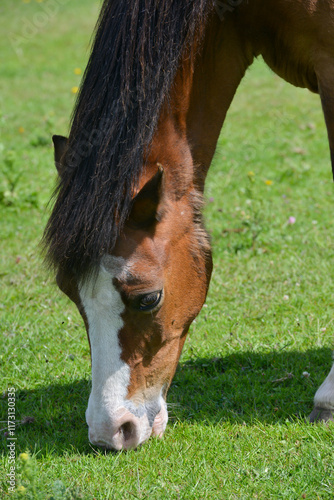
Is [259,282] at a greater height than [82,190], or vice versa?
[82,190]

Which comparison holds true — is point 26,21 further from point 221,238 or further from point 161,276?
point 161,276

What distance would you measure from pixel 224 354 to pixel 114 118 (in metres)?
1.70

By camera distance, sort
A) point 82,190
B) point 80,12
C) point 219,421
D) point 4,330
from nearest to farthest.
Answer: point 82,190 → point 219,421 → point 4,330 → point 80,12

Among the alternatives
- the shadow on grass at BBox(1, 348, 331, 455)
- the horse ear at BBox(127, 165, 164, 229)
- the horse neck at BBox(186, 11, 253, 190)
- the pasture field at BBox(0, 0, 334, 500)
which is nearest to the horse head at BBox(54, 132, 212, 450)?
the horse ear at BBox(127, 165, 164, 229)

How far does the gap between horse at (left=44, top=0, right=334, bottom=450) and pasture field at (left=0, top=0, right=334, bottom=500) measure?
22cm

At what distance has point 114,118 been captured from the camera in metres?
2.51

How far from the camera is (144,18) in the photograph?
260 cm

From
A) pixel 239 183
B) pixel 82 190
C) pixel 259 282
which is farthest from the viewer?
pixel 239 183

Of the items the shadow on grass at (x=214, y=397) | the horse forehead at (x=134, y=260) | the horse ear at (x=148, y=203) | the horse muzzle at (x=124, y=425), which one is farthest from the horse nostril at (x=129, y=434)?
the horse ear at (x=148, y=203)

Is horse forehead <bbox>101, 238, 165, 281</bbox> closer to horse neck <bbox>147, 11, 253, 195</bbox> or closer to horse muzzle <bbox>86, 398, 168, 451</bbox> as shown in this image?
horse neck <bbox>147, 11, 253, 195</bbox>

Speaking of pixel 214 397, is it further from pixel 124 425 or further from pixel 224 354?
pixel 124 425

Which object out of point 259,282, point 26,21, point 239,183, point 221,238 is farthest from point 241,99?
point 26,21

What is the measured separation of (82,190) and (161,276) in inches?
19.6

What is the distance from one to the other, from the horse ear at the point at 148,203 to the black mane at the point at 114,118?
0.20 ft
